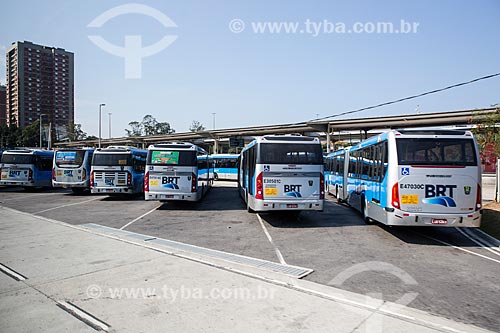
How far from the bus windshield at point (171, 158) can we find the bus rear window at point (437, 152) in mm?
9495

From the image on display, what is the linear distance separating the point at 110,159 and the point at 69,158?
443cm

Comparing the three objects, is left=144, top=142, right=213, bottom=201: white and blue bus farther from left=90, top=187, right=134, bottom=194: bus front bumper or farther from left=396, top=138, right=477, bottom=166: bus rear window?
left=396, top=138, right=477, bottom=166: bus rear window

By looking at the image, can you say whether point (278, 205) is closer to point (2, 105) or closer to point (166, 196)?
point (166, 196)

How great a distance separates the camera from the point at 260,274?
21.3ft

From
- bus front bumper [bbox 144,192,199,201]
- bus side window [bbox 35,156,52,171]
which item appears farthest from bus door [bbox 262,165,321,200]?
bus side window [bbox 35,156,52,171]

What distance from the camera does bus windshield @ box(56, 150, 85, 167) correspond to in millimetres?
22953

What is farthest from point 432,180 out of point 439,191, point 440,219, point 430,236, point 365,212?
point 365,212

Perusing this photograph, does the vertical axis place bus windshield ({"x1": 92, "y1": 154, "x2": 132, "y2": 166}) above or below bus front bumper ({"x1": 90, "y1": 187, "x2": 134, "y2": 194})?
above

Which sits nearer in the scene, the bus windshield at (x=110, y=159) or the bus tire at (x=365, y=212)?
the bus tire at (x=365, y=212)

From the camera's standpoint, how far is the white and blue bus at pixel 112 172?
66.2ft

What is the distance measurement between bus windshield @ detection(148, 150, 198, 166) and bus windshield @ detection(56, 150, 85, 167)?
9.06 m

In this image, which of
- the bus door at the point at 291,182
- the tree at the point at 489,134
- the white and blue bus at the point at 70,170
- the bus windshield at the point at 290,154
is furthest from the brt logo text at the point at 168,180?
the tree at the point at 489,134

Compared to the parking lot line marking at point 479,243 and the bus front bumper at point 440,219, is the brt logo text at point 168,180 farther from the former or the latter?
the parking lot line marking at point 479,243

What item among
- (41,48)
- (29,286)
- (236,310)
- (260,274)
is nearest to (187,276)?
(260,274)
